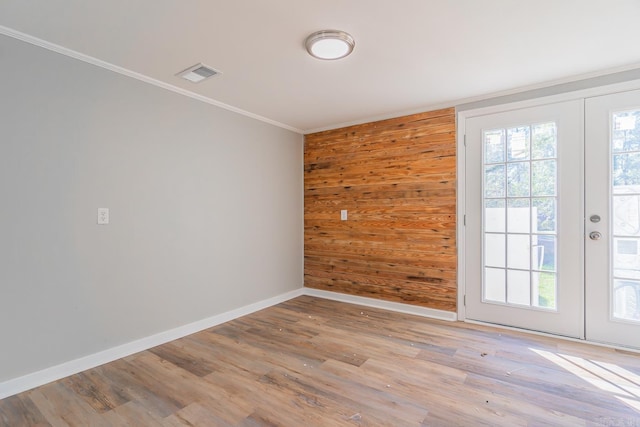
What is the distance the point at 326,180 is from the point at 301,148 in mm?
663

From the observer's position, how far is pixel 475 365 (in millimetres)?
2445

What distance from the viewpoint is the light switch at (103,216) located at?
8.27 ft

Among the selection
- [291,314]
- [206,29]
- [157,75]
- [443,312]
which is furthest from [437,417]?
[157,75]

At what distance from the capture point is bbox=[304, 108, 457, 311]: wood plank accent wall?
3527 millimetres

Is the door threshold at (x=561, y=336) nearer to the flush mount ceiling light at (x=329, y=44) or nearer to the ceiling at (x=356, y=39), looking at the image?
the ceiling at (x=356, y=39)

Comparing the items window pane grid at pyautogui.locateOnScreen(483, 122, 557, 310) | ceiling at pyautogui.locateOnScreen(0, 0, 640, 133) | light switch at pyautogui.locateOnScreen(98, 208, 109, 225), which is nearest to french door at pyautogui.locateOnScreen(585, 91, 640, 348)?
window pane grid at pyautogui.locateOnScreen(483, 122, 557, 310)

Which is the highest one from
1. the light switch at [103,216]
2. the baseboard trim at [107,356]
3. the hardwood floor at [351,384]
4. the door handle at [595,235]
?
the light switch at [103,216]

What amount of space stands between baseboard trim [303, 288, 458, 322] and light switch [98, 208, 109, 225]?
2.81 metres

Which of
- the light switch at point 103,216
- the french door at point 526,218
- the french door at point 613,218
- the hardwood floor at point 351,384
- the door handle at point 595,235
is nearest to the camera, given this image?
the hardwood floor at point 351,384

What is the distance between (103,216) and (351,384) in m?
2.31

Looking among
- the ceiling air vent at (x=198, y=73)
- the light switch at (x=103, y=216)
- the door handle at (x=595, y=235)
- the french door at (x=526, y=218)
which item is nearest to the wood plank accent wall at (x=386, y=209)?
the french door at (x=526, y=218)

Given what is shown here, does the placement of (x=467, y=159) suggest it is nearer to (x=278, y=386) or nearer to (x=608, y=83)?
(x=608, y=83)

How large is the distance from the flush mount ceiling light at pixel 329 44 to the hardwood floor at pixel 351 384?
2.38 meters

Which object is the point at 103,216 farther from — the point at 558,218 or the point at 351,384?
the point at 558,218
